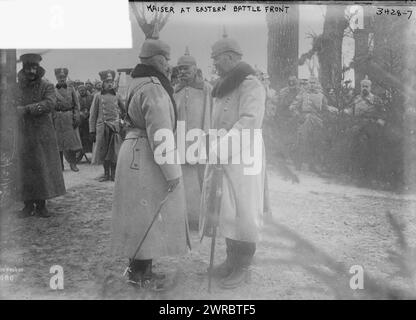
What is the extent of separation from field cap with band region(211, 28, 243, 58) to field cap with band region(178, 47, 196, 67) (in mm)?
369

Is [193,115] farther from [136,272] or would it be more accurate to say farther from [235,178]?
[136,272]

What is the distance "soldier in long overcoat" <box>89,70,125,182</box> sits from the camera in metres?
3.85

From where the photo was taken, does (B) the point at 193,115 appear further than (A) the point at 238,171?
Yes

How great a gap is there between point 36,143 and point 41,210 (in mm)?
558

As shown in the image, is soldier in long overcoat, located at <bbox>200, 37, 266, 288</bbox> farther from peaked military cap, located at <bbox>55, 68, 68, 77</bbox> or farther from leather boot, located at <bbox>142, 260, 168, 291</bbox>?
peaked military cap, located at <bbox>55, 68, 68, 77</bbox>

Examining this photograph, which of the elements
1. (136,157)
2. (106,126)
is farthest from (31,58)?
(136,157)

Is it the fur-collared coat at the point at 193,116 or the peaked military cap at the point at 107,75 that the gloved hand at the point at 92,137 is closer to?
the peaked military cap at the point at 107,75

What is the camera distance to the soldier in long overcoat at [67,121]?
3818mm

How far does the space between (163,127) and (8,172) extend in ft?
4.98

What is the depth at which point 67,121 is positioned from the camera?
12.9 feet

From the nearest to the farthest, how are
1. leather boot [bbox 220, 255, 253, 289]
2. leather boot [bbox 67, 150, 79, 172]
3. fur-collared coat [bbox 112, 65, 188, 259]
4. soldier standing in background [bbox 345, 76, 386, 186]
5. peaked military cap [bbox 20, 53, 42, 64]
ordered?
1. fur-collared coat [bbox 112, 65, 188, 259]
2. leather boot [bbox 220, 255, 253, 289]
3. peaked military cap [bbox 20, 53, 42, 64]
4. soldier standing in background [bbox 345, 76, 386, 186]
5. leather boot [bbox 67, 150, 79, 172]

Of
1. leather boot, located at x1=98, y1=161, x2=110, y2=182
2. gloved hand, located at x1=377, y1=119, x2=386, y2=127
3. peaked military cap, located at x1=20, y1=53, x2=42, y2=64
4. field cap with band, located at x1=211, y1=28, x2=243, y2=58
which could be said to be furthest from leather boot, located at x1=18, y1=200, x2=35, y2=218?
gloved hand, located at x1=377, y1=119, x2=386, y2=127

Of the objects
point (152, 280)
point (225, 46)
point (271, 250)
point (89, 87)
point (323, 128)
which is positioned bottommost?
point (152, 280)

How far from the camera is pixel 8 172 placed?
12.0 ft
